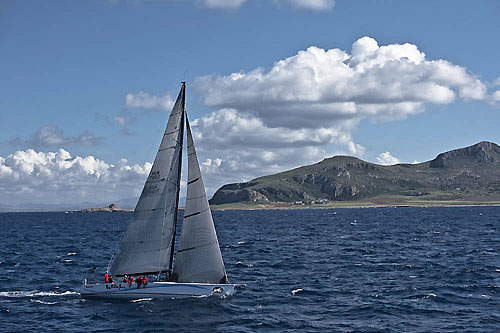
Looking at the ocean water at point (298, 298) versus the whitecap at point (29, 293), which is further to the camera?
the whitecap at point (29, 293)

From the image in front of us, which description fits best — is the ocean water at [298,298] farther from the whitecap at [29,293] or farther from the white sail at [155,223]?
the white sail at [155,223]

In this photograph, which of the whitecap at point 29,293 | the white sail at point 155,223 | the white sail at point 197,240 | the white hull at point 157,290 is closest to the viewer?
the white sail at point 155,223

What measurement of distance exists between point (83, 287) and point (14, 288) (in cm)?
1055

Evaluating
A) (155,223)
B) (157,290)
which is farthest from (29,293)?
(155,223)

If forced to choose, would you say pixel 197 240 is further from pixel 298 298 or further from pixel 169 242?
pixel 298 298

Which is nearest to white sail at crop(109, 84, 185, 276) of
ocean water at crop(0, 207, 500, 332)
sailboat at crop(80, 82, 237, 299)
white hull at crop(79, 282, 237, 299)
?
sailboat at crop(80, 82, 237, 299)

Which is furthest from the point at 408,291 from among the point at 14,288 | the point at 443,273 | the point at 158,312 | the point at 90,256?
the point at 90,256

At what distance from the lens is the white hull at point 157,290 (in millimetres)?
43312

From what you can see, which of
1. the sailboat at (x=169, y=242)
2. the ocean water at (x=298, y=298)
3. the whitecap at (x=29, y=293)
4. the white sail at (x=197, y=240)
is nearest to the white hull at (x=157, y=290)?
the sailboat at (x=169, y=242)

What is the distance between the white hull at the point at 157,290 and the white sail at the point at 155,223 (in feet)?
4.42

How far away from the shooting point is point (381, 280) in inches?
2115

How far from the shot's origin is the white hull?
4331cm

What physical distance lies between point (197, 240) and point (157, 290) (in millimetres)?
5401

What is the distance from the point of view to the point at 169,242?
144 ft
